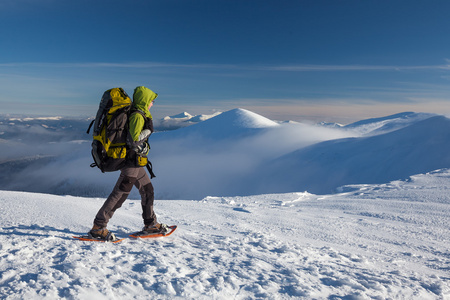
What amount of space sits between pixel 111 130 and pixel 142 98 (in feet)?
1.96

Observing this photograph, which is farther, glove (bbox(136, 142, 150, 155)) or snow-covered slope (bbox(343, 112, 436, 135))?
snow-covered slope (bbox(343, 112, 436, 135))

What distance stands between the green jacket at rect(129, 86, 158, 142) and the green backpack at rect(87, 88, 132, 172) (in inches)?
4.3

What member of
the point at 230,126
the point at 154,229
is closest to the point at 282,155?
the point at 230,126

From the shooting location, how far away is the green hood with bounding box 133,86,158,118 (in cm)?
379

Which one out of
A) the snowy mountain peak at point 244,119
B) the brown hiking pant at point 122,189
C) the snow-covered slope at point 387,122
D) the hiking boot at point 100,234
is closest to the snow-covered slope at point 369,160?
the brown hiking pant at point 122,189

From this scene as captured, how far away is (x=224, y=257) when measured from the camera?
3.60 m

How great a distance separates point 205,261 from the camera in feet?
11.2

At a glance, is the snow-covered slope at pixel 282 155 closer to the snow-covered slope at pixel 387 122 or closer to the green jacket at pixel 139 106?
the snow-covered slope at pixel 387 122

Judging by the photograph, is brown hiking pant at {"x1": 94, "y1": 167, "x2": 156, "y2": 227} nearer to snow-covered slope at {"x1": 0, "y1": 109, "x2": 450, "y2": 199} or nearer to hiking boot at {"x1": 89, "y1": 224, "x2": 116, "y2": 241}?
hiking boot at {"x1": 89, "y1": 224, "x2": 116, "y2": 241}

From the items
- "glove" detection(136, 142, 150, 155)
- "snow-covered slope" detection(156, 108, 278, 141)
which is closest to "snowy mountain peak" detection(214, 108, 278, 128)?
"snow-covered slope" detection(156, 108, 278, 141)

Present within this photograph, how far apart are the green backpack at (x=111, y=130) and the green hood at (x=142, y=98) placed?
0.35 ft

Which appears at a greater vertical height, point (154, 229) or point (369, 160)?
point (369, 160)

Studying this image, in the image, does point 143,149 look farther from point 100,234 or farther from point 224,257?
point 224,257

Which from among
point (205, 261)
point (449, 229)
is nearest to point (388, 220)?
point (449, 229)
